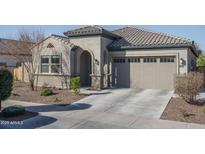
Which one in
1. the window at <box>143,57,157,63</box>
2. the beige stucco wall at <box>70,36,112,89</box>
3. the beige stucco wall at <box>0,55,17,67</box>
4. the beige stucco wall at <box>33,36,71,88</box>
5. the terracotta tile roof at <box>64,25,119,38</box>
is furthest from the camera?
the beige stucco wall at <box>0,55,17,67</box>

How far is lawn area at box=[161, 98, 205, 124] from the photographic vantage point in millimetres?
Answer: 9350

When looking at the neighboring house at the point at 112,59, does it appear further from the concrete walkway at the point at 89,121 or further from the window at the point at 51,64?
the concrete walkway at the point at 89,121

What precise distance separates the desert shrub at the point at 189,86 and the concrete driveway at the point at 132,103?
1049 mm

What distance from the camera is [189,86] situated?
1169 centimetres

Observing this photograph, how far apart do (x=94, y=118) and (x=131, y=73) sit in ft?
29.9

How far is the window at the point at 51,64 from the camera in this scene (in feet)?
61.3

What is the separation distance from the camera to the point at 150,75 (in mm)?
17281

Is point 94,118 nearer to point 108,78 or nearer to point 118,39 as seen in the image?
point 108,78

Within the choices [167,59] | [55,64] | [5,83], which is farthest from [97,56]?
[5,83]

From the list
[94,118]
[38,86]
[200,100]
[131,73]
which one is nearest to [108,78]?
[131,73]

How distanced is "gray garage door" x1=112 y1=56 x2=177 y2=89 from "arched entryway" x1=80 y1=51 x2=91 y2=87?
2718 millimetres

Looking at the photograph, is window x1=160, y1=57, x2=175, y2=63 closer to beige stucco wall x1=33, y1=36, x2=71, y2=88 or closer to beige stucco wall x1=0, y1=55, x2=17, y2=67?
beige stucco wall x1=33, y1=36, x2=71, y2=88

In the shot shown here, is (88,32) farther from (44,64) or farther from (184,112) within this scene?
(184,112)

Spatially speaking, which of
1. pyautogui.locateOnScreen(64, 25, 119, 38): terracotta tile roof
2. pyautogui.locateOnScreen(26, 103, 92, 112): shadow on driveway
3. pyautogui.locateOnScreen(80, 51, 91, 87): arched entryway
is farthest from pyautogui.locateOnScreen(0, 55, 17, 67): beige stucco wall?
pyautogui.locateOnScreen(26, 103, 92, 112): shadow on driveway
